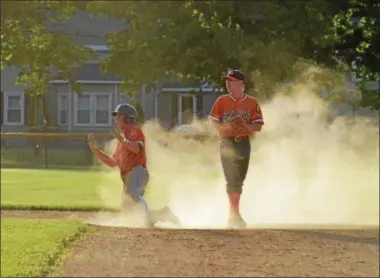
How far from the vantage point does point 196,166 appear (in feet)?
41.6

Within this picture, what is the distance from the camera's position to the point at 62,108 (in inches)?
1426

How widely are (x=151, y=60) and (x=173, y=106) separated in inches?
532

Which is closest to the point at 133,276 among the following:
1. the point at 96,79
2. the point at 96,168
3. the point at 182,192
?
the point at 182,192

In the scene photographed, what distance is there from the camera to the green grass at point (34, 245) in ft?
19.6

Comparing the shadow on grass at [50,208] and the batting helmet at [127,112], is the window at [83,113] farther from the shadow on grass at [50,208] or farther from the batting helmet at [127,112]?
the batting helmet at [127,112]

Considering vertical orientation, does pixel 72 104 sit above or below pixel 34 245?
above

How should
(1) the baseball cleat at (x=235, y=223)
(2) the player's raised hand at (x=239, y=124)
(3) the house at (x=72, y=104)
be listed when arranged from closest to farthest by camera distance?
(2) the player's raised hand at (x=239, y=124) < (1) the baseball cleat at (x=235, y=223) < (3) the house at (x=72, y=104)

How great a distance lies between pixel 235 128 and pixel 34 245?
2469 millimetres

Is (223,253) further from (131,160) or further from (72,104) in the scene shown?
(72,104)

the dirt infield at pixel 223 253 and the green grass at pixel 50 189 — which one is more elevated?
the dirt infield at pixel 223 253

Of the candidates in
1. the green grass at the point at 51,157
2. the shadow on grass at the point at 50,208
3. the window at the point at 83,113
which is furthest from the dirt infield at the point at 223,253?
the window at the point at 83,113

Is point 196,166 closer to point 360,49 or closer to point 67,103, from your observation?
point 360,49

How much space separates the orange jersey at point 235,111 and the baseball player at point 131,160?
2.58 feet

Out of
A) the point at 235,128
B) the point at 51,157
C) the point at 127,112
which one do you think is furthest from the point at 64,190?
the point at 51,157
